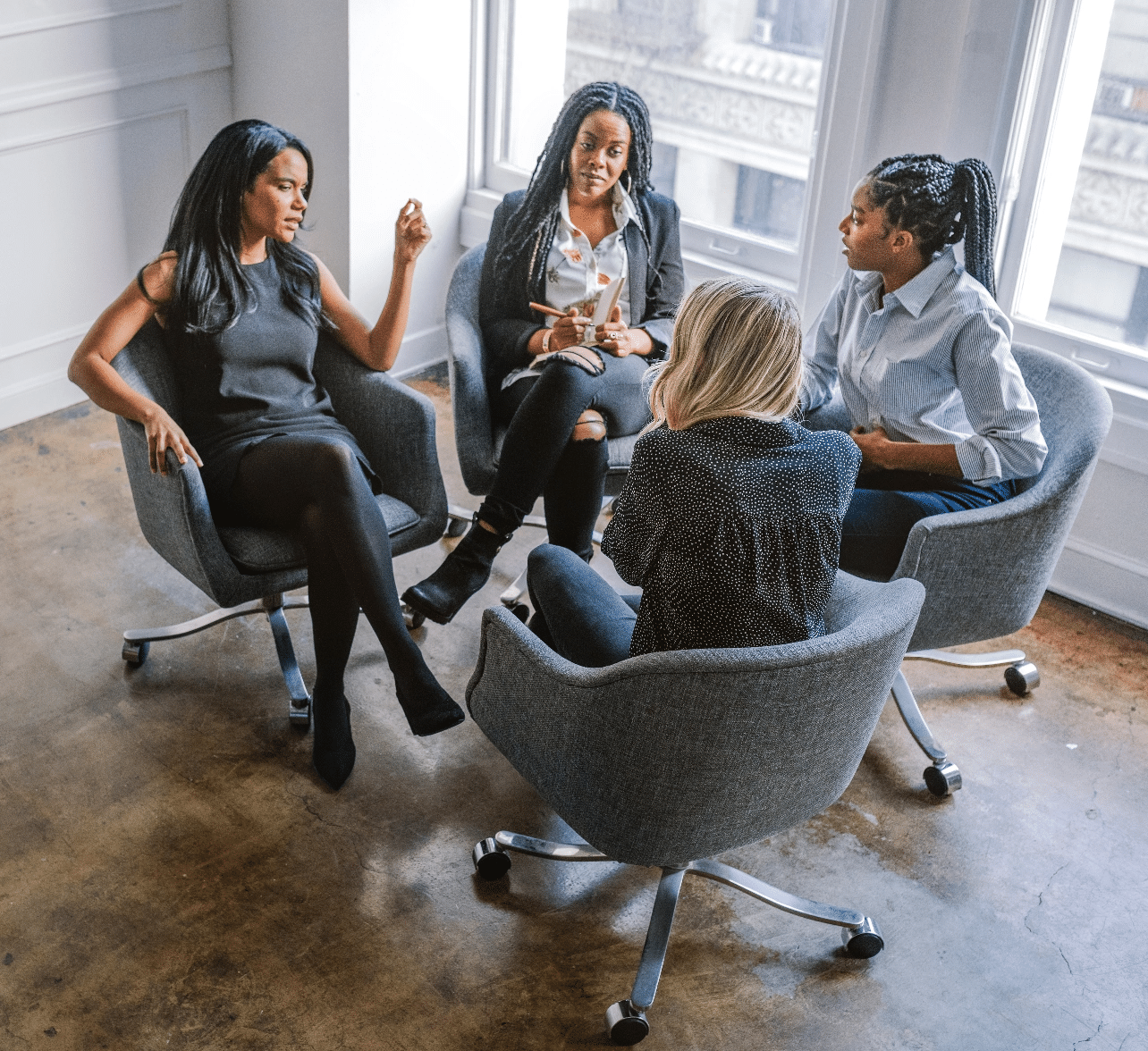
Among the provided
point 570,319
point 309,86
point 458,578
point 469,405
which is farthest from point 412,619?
point 309,86

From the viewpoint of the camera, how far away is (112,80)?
11.9 ft

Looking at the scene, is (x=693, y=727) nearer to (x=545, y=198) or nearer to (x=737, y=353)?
(x=737, y=353)

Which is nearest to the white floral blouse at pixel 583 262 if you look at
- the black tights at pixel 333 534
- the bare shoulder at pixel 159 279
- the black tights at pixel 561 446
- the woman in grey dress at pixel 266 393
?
the black tights at pixel 561 446

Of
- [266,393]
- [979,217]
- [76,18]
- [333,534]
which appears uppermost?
[76,18]

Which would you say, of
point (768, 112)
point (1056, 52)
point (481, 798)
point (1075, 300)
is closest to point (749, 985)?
point (481, 798)

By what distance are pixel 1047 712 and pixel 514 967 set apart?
146cm

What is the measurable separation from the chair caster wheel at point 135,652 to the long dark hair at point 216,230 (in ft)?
2.35

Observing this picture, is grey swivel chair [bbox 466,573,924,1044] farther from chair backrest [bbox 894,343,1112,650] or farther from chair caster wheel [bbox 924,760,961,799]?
chair caster wheel [bbox 924,760,961,799]

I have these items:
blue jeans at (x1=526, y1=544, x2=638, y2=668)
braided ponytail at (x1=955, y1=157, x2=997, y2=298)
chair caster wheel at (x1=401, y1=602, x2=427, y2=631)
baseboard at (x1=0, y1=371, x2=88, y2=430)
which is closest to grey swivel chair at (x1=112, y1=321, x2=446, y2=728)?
chair caster wheel at (x1=401, y1=602, x2=427, y2=631)

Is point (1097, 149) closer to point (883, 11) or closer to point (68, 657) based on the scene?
point (883, 11)

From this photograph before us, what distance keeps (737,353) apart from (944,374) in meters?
0.87

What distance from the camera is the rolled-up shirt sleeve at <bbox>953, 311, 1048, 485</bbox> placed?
95.6 inches

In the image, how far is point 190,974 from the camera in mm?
2037

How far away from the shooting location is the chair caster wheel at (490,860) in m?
2.25
